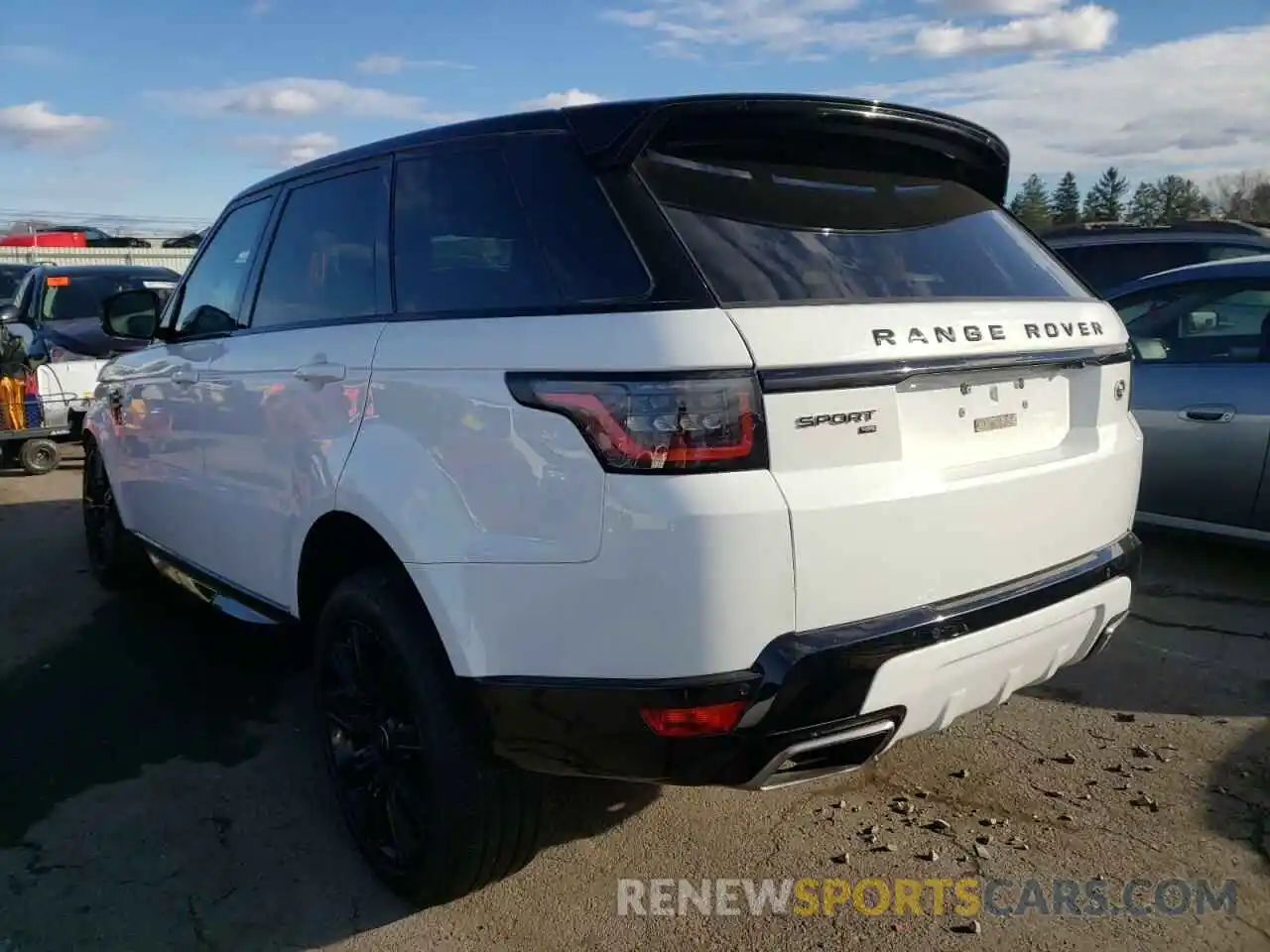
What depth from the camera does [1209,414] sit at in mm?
4934

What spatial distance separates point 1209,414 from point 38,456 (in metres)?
9.16

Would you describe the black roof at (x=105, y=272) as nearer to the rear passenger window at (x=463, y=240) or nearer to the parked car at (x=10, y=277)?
the parked car at (x=10, y=277)

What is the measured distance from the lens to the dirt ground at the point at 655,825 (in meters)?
2.70

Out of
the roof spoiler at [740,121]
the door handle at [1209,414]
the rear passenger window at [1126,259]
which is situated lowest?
the door handle at [1209,414]

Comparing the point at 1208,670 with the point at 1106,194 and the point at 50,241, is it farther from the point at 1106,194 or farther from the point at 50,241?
the point at 1106,194

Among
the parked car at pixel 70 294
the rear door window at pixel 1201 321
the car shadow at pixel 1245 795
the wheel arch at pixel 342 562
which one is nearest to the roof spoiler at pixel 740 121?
the wheel arch at pixel 342 562

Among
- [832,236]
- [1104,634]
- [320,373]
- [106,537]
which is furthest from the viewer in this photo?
[106,537]

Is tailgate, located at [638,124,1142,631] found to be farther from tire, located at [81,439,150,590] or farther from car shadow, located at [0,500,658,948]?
tire, located at [81,439,150,590]

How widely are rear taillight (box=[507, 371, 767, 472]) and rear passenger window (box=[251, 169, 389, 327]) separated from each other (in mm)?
1114

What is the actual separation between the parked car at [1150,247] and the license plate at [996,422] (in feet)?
19.3

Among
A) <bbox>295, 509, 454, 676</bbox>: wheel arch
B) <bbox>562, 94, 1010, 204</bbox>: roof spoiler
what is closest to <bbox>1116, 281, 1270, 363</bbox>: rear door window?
<bbox>562, 94, 1010, 204</bbox>: roof spoiler

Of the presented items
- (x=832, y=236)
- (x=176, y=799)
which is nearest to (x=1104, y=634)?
(x=832, y=236)

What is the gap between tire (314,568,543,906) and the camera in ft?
8.21

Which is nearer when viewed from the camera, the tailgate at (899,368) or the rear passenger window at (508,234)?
the tailgate at (899,368)
